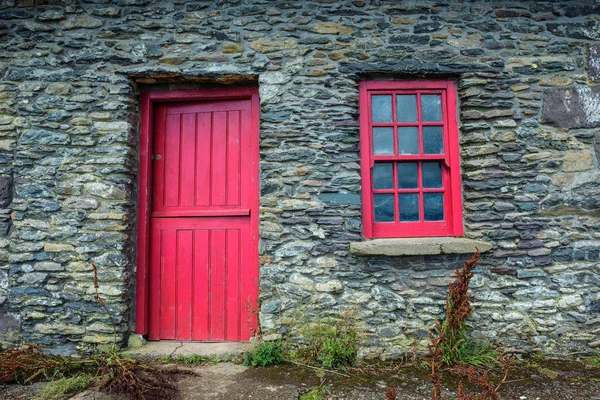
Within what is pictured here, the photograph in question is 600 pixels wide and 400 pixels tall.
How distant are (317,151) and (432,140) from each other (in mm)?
1218

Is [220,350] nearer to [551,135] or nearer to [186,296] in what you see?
[186,296]

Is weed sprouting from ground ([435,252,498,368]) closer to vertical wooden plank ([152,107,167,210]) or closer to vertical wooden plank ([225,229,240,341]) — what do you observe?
vertical wooden plank ([225,229,240,341])

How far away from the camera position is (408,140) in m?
3.96

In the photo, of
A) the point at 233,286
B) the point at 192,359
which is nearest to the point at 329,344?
the point at 233,286

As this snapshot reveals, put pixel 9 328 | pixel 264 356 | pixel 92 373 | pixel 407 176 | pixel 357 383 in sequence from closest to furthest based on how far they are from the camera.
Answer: pixel 357 383
pixel 92 373
pixel 264 356
pixel 9 328
pixel 407 176

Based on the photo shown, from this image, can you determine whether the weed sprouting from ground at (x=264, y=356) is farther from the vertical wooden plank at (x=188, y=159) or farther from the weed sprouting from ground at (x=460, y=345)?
the vertical wooden plank at (x=188, y=159)

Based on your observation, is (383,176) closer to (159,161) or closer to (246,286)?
(246,286)

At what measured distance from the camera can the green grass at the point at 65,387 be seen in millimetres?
2994

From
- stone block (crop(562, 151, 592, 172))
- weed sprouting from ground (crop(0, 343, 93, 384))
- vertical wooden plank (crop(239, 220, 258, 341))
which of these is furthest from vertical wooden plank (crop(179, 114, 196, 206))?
stone block (crop(562, 151, 592, 172))

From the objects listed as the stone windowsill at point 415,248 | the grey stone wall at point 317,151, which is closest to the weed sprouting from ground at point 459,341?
the grey stone wall at point 317,151

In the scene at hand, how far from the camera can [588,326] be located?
12.0 ft

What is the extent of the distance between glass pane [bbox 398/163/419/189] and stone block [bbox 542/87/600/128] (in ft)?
4.45

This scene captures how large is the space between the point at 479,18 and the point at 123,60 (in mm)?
3646

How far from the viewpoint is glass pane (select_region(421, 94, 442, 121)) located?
3.98m
